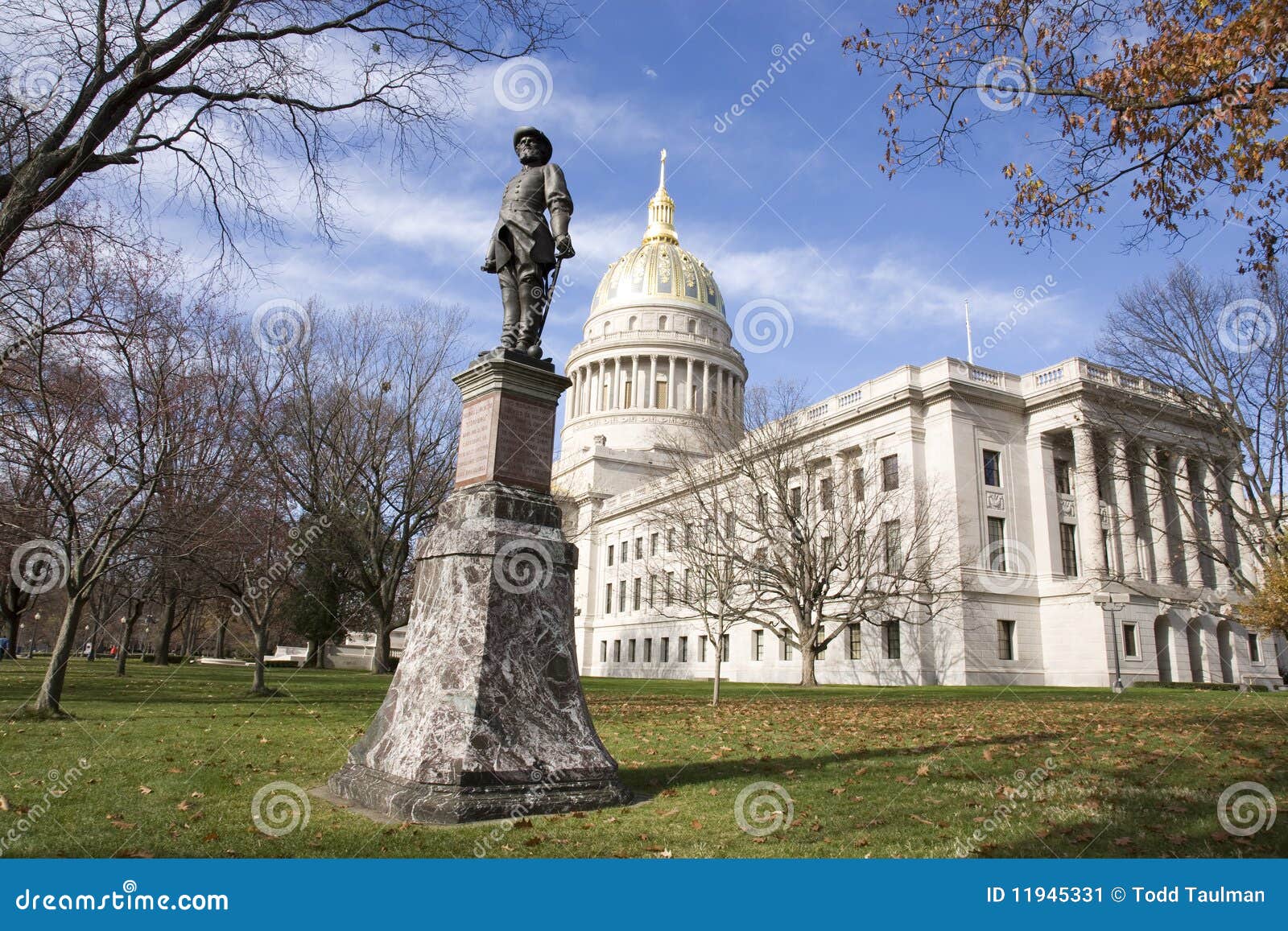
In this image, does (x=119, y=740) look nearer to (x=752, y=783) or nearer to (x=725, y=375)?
(x=752, y=783)

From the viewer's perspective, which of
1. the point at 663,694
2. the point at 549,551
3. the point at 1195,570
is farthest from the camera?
the point at 1195,570

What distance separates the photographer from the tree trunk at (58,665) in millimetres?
12992

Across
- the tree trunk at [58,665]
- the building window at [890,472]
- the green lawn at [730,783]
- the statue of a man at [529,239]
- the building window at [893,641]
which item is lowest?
the green lawn at [730,783]

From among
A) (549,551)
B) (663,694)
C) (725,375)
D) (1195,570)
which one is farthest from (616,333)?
(549,551)

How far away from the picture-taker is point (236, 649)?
82000 millimetres

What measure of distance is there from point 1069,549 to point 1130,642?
18.6ft

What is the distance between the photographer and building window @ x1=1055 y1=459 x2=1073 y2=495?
44188mm

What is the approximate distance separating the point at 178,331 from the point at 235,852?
11.3 metres

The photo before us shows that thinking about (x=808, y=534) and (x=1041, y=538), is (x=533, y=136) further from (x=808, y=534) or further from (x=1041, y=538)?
(x=1041, y=538)

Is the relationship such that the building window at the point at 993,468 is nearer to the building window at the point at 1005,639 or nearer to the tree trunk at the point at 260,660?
the building window at the point at 1005,639

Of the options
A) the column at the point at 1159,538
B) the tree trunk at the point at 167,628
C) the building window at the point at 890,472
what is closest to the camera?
the tree trunk at the point at 167,628

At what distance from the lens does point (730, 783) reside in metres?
7.67

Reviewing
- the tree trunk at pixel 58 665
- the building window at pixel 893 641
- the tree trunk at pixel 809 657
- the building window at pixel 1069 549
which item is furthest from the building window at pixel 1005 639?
the tree trunk at pixel 58 665

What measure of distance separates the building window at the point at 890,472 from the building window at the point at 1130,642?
12664 millimetres
